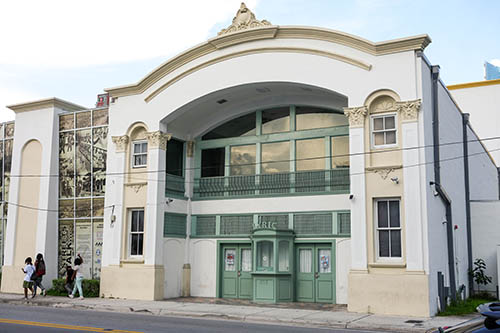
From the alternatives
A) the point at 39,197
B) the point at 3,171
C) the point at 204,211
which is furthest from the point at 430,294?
the point at 3,171

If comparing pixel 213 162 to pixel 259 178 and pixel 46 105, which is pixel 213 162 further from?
pixel 46 105

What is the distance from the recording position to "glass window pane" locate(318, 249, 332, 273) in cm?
2006

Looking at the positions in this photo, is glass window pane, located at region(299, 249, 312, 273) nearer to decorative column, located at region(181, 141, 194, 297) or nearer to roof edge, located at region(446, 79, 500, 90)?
decorative column, located at region(181, 141, 194, 297)

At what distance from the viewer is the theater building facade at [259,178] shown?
17.7m

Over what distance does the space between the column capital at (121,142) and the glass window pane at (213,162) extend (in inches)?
129

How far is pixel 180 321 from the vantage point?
51.2 feet

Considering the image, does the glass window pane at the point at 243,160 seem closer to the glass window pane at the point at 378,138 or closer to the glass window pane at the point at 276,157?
the glass window pane at the point at 276,157

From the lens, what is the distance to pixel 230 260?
22.1m

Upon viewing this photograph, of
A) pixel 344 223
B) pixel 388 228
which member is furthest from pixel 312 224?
pixel 388 228

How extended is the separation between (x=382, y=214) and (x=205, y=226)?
7836 millimetres

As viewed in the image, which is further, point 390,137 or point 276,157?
point 276,157

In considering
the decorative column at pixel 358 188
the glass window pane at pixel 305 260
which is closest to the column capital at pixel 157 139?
the glass window pane at pixel 305 260

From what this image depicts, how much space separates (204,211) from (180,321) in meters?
7.65

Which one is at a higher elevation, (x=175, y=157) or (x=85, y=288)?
(x=175, y=157)
